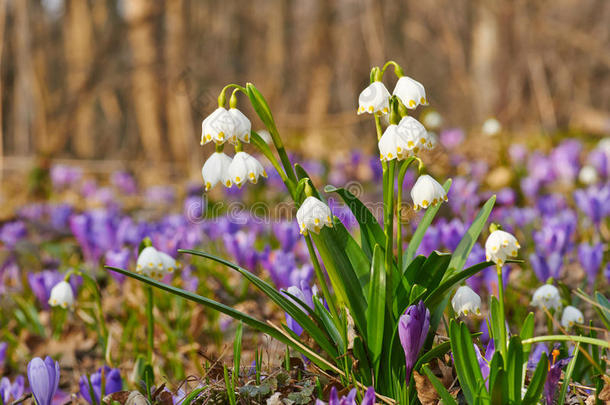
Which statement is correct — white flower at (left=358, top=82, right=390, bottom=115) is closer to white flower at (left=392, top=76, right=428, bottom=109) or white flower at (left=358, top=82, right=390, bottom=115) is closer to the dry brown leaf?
white flower at (left=392, top=76, right=428, bottom=109)

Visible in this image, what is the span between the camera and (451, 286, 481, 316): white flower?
5.21 ft

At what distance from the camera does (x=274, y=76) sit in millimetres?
12320

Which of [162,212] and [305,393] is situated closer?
[305,393]

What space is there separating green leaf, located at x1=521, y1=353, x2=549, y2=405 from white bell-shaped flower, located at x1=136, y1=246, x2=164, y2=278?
130cm

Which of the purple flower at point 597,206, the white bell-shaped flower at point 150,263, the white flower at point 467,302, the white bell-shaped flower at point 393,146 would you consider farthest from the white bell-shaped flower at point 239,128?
the purple flower at point 597,206

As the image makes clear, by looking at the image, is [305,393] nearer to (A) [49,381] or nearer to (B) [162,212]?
(A) [49,381]

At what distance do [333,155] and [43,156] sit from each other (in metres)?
3.23

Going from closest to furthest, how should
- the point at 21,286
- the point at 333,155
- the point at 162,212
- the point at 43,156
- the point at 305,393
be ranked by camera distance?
the point at 305,393 < the point at 21,286 < the point at 162,212 < the point at 43,156 < the point at 333,155

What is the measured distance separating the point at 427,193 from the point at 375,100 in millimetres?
265

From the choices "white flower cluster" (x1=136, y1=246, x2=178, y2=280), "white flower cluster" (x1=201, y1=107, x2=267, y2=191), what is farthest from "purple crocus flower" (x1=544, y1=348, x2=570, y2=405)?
"white flower cluster" (x1=136, y1=246, x2=178, y2=280)

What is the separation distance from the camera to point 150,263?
2.16 m

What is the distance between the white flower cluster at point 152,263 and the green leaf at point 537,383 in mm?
1299

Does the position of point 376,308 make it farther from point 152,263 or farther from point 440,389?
point 152,263

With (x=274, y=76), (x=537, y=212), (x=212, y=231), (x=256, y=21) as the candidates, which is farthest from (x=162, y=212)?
(x=256, y=21)
